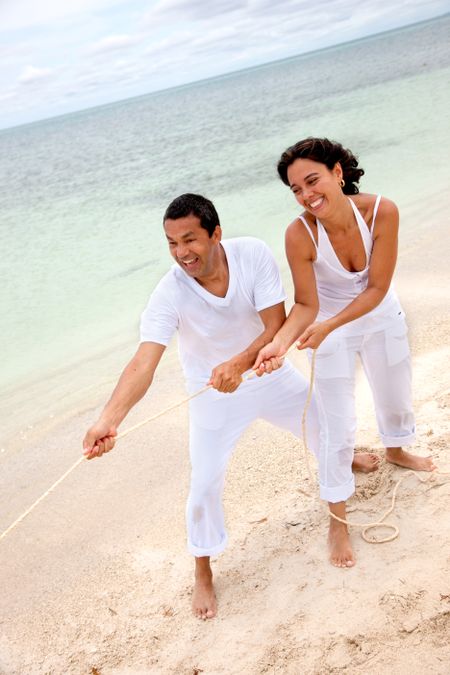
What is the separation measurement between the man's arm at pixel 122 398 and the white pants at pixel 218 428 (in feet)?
0.96

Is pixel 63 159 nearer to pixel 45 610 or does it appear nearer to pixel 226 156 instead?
pixel 226 156

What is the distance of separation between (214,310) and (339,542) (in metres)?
1.30

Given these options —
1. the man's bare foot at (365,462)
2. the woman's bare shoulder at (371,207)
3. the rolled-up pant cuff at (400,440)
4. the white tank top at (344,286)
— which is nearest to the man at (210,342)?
the white tank top at (344,286)

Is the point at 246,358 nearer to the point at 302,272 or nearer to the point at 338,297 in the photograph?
the point at 302,272

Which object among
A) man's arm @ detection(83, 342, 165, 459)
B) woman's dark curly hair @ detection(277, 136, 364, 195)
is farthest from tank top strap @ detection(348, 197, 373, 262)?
man's arm @ detection(83, 342, 165, 459)

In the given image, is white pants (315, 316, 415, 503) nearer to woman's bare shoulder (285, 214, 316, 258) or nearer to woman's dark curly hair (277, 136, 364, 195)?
woman's bare shoulder (285, 214, 316, 258)

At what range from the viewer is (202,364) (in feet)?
10.3

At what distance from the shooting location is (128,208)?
53.3ft

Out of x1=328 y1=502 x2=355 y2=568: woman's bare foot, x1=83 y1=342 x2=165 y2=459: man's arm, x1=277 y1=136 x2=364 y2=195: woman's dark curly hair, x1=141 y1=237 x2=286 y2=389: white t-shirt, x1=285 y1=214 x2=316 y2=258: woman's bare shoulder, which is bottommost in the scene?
x1=328 y1=502 x2=355 y2=568: woman's bare foot

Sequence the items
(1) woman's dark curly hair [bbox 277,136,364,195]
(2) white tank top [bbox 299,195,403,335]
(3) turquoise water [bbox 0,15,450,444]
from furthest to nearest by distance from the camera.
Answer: (3) turquoise water [bbox 0,15,450,444], (2) white tank top [bbox 299,195,403,335], (1) woman's dark curly hair [bbox 277,136,364,195]

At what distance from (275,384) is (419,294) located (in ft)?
11.6

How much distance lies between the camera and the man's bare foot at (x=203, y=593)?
319 centimetres

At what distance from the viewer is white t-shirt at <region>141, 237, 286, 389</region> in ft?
9.82

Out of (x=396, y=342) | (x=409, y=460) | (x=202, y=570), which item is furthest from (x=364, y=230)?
(x=202, y=570)
